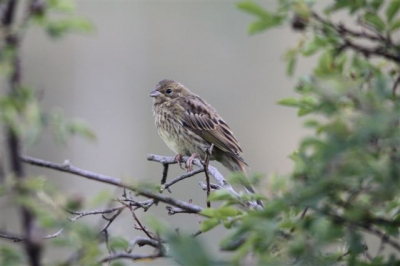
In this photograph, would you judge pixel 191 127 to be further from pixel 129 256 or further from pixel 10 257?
pixel 10 257

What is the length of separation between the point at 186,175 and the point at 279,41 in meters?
11.0

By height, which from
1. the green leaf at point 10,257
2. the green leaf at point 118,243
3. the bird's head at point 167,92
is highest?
the green leaf at point 10,257

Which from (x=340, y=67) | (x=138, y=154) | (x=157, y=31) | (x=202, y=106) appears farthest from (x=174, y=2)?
(x=340, y=67)

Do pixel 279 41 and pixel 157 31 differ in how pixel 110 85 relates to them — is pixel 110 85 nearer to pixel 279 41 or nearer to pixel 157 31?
pixel 157 31

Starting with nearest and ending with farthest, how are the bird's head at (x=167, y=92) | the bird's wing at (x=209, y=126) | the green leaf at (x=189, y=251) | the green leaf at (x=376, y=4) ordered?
the green leaf at (x=189, y=251)
the green leaf at (x=376, y=4)
the bird's wing at (x=209, y=126)
the bird's head at (x=167, y=92)

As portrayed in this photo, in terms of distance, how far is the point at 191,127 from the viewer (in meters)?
5.43

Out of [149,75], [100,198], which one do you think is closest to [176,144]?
[100,198]

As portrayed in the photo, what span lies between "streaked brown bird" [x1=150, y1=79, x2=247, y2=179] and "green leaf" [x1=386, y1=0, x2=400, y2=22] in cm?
327

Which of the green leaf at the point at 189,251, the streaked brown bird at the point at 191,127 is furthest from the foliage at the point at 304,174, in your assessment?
the streaked brown bird at the point at 191,127

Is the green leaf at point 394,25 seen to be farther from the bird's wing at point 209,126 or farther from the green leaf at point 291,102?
the bird's wing at point 209,126

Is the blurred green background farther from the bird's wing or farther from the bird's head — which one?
the bird's wing

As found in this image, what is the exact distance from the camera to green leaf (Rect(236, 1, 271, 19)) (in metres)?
1.77

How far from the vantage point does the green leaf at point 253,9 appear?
5.80 feet

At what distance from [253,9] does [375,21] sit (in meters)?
0.30
